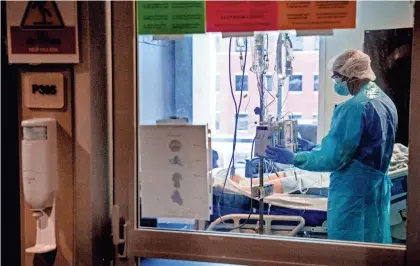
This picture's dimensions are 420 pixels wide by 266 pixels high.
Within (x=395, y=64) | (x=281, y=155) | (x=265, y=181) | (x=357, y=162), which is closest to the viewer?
(x=395, y=64)

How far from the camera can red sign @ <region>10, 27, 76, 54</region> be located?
123 centimetres

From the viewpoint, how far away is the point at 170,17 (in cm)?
122

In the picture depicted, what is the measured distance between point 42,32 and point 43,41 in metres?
0.02

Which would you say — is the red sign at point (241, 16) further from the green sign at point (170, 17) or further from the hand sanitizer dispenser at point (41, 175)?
the hand sanitizer dispenser at point (41, 175)

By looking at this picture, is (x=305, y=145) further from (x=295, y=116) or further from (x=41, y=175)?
(x=41, y=175)

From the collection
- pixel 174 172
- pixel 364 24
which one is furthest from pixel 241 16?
pixel 174 172

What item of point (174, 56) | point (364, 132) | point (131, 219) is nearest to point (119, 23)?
point (174, 56)

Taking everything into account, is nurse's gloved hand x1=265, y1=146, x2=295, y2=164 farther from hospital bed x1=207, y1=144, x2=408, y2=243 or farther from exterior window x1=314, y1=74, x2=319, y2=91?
exterior window x1=314, y1=74, x2=319, y2=91

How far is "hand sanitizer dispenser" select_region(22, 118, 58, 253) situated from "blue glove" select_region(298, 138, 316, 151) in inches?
28.3

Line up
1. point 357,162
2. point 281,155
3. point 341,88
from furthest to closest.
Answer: point 341,88 < point 357,162 < point 281,155

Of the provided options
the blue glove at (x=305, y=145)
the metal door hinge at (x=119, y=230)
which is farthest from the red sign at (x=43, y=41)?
the blue glove at (x=305, y=145)

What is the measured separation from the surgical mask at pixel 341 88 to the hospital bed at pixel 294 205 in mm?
305

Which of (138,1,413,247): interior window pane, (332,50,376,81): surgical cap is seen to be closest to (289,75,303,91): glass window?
(138,1,413,247): interior window pane

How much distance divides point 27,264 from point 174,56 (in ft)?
2.26
